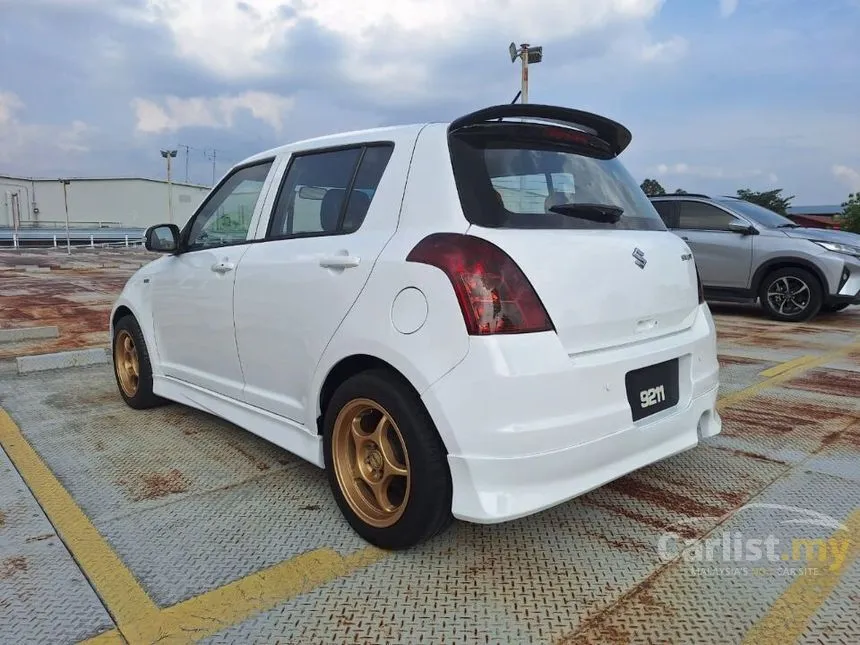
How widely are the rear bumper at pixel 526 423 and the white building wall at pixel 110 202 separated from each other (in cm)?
5605

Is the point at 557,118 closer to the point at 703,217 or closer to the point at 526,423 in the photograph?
the point at 526,423

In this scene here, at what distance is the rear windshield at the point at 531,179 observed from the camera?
2357 millimetres

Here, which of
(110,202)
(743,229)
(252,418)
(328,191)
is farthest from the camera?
(110,202)

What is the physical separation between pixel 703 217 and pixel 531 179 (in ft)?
25.1

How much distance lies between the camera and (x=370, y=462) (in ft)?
8.61

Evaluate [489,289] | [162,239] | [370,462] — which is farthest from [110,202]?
[489,289]

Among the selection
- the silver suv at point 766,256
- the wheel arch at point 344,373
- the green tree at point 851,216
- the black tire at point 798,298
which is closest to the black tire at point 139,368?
the wheel arch at point 344,373

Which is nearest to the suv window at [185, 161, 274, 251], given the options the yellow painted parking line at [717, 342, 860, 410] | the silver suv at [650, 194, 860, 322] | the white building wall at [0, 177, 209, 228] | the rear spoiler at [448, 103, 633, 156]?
the rear spoiler at [448, 103, 633, 156]

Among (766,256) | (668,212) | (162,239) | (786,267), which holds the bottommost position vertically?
(786,267)

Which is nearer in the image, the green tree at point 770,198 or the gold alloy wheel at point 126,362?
the gold alloy wheel at point 126,362

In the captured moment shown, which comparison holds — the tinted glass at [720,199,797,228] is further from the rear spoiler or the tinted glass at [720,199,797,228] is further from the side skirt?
the side skirt

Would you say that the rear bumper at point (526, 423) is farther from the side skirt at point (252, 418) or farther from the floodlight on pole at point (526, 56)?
the floodlight on pole at point (526, 56)

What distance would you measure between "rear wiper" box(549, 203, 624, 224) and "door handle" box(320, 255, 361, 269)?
0.79m

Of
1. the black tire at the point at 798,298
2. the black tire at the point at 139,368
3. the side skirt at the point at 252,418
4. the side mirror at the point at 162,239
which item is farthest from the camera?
the black tire at the point at 798,298
